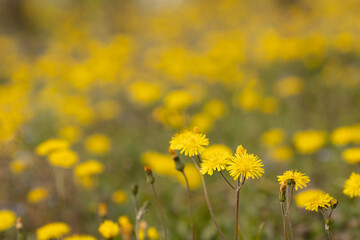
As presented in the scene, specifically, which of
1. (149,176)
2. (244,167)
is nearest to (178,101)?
(149,176)

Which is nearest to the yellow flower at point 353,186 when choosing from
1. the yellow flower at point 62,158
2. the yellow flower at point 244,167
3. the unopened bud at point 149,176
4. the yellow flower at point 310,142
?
the yellow flower at point 244,167

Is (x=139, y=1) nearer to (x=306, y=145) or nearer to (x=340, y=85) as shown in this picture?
(x=340, y=85)

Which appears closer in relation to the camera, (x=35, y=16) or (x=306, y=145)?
(x=306, y=145)

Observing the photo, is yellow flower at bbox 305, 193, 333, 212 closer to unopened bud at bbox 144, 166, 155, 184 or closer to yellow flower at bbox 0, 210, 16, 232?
unopened bud at bbox 144, 166, 155, 184

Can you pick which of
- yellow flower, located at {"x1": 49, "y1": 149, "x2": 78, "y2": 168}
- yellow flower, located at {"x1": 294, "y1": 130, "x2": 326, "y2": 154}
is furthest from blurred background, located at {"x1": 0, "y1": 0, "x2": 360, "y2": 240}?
yellow flower, located at {"x1": 49, "y1": 149, "x2": 78, "y2": 168}

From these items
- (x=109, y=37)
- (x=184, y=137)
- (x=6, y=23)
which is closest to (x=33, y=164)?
(x=184, y=137)

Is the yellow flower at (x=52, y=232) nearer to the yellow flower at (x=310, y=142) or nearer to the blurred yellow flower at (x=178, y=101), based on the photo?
the blurred yellow flower at (x=178, y=101)

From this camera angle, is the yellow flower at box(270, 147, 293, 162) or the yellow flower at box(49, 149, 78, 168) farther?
the yellow flower at box(270, 147, 293, 162)
